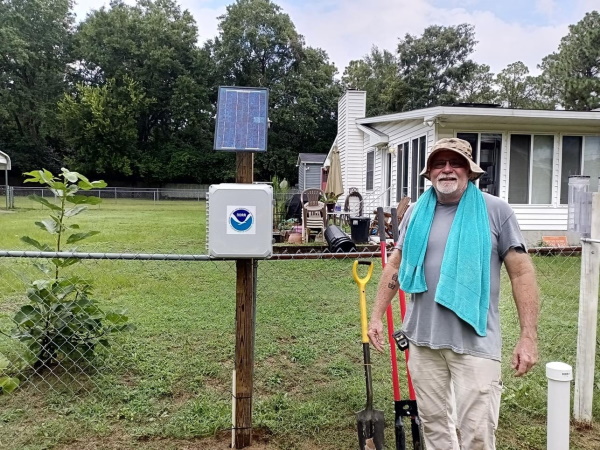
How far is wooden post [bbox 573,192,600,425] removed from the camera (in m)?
2.50

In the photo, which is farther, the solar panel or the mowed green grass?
the mowed green grass

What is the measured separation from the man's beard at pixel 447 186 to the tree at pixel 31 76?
36.8 meters

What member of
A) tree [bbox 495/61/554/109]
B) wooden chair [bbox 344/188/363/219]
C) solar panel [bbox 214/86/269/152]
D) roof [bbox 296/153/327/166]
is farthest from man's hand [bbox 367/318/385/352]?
tree [bbox 495/61/554/109]

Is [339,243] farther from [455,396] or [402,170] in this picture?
[455,396]

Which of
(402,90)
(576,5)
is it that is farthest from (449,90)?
(576,5)

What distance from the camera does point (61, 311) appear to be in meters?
3.00

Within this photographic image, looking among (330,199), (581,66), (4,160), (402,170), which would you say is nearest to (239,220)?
(330,199)

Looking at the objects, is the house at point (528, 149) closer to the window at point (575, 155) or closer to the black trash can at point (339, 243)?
the window at point (575, 155)

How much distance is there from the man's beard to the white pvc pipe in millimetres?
866

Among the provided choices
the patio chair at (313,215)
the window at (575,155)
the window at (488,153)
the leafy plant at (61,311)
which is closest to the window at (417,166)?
the window at (488,153)

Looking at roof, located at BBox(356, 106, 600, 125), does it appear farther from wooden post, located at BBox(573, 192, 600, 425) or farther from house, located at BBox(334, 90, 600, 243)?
wooden post, located at BBox(573, 192, 600, 425)

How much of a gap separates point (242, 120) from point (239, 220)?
1.69 feet

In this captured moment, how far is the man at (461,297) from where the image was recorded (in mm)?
1745

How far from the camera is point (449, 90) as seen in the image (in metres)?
36.1
